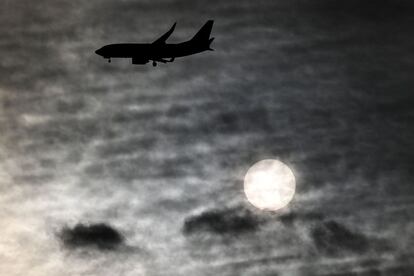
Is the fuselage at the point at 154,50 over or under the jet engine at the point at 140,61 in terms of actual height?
over

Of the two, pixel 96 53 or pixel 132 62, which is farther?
pixel 96 53

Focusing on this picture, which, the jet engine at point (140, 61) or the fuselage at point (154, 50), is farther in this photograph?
the fuselage at point (154, 50)

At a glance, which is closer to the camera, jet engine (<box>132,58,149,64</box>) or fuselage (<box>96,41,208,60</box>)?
jet engine (<box>132,58,149,64</box>)

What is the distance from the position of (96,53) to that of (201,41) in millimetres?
29346

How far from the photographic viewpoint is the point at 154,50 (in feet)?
611

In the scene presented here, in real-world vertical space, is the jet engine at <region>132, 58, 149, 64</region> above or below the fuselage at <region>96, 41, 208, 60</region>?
below

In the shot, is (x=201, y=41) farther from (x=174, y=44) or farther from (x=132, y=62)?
(x=132, y=62)

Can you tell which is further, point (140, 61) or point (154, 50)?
point (154, 50)

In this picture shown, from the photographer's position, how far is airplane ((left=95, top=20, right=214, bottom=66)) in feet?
607

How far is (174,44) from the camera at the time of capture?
627ft

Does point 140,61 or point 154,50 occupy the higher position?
point 154,50

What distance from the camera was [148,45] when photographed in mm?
188250

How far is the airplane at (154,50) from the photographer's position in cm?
18512

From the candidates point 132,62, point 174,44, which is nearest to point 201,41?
point 174,44
